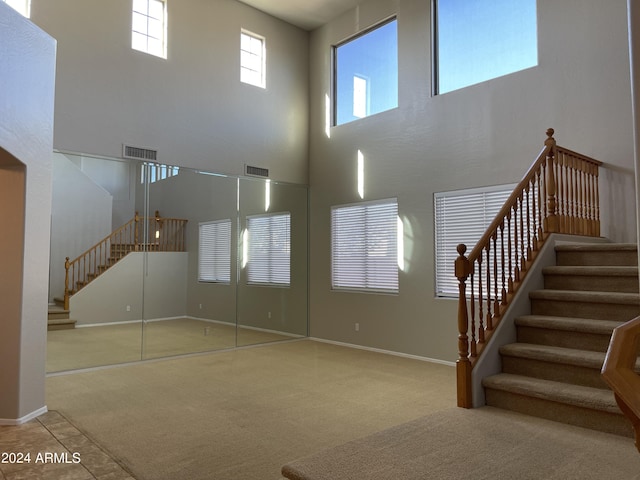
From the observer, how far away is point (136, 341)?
6.29 metres

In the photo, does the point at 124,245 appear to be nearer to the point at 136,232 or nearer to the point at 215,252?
the point at 136,232

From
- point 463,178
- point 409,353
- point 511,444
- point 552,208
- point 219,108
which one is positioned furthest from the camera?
point 219,108

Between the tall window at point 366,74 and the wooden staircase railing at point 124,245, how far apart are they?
10.6 ft

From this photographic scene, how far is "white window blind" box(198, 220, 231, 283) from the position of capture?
6953 mm

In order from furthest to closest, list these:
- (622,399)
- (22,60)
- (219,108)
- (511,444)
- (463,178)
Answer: (219,108), (463,178), (22,60), (511,444), (622,399)

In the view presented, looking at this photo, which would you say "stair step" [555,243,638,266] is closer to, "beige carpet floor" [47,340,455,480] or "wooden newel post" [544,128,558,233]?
"wooden newel post" [544,128,558,233]

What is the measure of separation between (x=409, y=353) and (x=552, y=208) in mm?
2895

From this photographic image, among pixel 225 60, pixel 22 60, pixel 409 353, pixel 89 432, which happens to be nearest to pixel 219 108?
pixel 225 60

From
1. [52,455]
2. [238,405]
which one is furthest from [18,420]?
[238,405]

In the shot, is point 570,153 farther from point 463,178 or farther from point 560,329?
point 560,329

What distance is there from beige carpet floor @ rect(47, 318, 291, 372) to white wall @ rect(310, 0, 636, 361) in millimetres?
1678

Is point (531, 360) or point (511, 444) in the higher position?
point (531, 360)

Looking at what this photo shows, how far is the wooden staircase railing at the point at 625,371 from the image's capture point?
1484 millimetres

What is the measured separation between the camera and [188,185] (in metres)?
6.82
